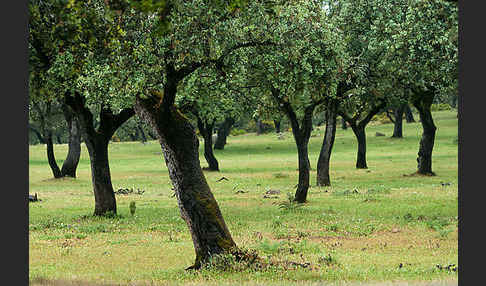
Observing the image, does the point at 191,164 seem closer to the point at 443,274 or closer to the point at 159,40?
the point at 159,40

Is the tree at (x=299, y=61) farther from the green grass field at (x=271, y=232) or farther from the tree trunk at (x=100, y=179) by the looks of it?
the tree trunk at (x=100, y=179)

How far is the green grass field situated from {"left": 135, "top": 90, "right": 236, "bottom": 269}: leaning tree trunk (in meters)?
0.83

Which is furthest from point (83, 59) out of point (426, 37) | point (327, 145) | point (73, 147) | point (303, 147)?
point (73, 147)

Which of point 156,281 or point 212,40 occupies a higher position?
point 212,40

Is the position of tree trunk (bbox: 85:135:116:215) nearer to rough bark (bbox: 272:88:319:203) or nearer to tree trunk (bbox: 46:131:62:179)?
rough bark (bbox: 272:88:319:203)

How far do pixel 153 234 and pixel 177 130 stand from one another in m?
7.28

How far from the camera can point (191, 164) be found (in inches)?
560

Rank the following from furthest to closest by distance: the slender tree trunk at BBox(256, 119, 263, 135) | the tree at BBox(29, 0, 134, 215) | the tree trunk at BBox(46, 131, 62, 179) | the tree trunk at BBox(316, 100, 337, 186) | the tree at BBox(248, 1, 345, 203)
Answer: the slender tree trunk at BBox(256, 119, 263, 135) < the tree trunk at BBox(46, 131, 62, 179) < the tree trunk at BBox(316, 100, 337, 186) < the tree at BBox(248, 1, 345, 203) < the tree at BBox(29, 0, 134, 215)

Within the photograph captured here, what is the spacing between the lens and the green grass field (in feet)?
41.8

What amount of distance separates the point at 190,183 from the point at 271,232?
21.4 ft

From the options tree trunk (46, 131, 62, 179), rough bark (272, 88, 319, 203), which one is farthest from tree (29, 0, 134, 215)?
tree trunk (46, 131, 62, 179)

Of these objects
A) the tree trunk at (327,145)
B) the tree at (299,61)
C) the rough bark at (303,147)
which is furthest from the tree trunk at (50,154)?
the rough bark at (303,147)


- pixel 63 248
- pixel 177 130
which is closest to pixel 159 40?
pixel 177 130

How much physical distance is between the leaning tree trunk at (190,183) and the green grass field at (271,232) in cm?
83
